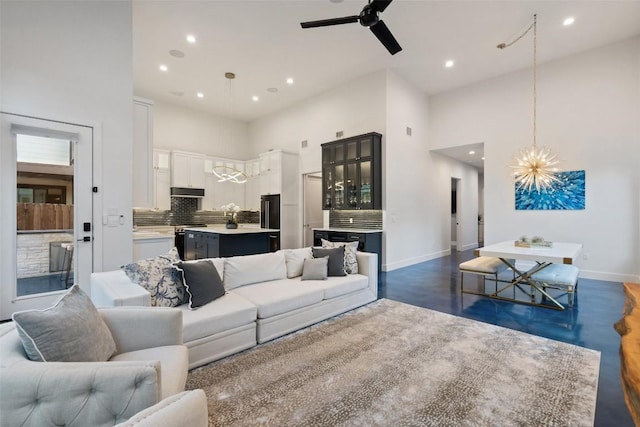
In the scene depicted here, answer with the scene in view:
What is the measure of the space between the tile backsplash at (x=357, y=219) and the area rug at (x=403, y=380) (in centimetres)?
338

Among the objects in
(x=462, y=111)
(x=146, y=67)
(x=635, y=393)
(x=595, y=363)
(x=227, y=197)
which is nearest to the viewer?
(x=635, y=393)

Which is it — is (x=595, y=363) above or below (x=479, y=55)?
below

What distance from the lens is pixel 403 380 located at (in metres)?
2.14

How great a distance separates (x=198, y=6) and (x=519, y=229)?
7018mm

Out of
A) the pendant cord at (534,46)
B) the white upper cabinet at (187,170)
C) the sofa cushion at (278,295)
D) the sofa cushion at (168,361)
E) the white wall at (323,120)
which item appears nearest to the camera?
the sofa cushion at (168,361)

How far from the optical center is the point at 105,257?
3709mm

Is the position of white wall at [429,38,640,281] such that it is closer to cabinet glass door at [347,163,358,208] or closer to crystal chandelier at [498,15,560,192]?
crystal chandelier at [498,15,560,192]

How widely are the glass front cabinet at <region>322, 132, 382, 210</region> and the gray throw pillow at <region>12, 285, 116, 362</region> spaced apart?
5.10 m

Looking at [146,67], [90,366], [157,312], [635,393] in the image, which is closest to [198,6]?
[146,67]

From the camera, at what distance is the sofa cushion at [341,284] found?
3.30 metres

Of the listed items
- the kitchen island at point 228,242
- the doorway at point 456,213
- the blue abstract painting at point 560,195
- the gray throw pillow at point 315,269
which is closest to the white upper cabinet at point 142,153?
the kitchen island at point 228,242

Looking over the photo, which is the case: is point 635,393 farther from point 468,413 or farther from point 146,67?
point 146,67

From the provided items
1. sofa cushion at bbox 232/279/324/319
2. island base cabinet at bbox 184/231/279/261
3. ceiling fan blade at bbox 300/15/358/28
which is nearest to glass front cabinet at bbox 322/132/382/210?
island base cabinet at bbox 184/231/279/261

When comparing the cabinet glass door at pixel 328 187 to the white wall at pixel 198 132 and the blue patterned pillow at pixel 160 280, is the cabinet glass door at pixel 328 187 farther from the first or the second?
the blue patterned pillow at pixel 160 280
